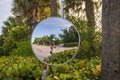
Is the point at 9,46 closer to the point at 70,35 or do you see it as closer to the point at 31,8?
the point at 31,8

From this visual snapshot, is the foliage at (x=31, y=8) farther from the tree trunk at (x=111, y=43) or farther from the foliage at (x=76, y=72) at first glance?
the tree trunk at (x=111, y=43)

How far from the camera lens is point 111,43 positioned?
4.58 m

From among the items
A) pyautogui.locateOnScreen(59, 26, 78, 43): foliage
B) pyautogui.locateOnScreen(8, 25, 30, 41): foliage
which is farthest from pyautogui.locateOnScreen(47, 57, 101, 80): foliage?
pyautogui.locateOnScreen(8, 25, 30, 41): foliage

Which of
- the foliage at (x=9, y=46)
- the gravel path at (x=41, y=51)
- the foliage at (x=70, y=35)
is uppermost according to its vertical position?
the foliage at (x=70, y=35)

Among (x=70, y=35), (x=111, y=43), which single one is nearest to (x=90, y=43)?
(x=111, y=43)

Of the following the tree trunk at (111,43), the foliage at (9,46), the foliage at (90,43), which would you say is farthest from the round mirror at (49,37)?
the foliage at (9,46)

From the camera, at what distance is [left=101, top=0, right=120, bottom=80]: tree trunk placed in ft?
14.9

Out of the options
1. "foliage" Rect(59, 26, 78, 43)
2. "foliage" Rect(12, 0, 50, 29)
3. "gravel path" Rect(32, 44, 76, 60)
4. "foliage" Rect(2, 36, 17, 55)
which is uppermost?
"foliage" Rect(12, 0, 50, 29)

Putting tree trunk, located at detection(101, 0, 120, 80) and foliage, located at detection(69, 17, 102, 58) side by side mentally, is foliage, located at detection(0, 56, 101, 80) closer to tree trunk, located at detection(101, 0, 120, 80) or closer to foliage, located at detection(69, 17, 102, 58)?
tree trunk, located at detection(101, 0, 120, 80)

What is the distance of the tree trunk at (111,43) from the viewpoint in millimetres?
4543

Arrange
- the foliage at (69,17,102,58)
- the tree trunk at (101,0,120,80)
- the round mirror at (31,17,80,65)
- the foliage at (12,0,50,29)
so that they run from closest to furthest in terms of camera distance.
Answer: the round mirror at (31,17,80,65), the tree trunk at (101,0,120,80), the foliage at (69,17,102,58), the foliage at (12,0,50,29)

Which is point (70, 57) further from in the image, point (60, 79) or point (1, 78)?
point (1, 78)

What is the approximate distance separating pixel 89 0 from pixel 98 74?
1745 centimetres

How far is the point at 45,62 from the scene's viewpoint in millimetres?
3557
